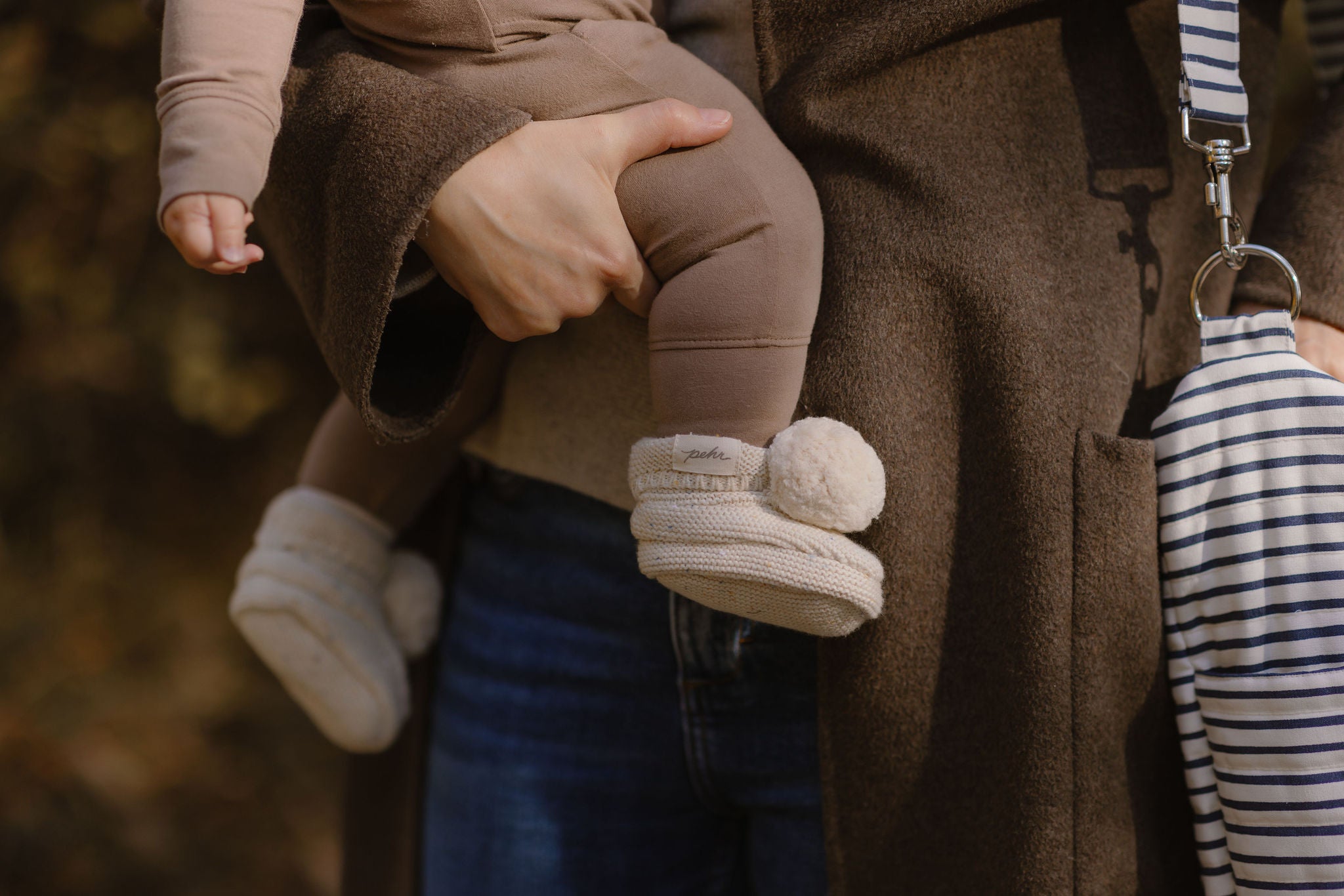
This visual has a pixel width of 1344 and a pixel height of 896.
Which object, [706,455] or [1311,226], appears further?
[1311,226]

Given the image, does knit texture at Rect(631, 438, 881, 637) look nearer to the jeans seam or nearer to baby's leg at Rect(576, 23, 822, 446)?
baby's leg at Rect(576, 23, 822, 446)

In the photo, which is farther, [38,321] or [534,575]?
[38,321]

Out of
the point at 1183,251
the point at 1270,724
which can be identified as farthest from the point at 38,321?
the point at 1270,724

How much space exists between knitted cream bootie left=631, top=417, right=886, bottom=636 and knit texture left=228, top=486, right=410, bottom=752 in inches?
19.1

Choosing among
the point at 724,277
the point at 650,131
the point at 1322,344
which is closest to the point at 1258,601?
the point at 1322,344

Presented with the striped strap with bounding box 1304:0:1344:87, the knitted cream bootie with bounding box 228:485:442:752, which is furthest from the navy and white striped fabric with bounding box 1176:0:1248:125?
the knitted cream bootie with bounding box 228:485:442:752

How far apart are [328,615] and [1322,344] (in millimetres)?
1021

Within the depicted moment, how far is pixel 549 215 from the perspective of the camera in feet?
2.34

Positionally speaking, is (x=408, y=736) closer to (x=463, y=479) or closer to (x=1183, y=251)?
(x=463, y=479)

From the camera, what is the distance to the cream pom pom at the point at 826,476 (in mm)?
676

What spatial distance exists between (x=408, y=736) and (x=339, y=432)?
435 mm

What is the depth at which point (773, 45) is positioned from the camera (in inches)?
31.2

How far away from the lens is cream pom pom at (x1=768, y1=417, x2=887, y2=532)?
68 cm

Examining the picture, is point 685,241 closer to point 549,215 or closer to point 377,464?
point 549,215
